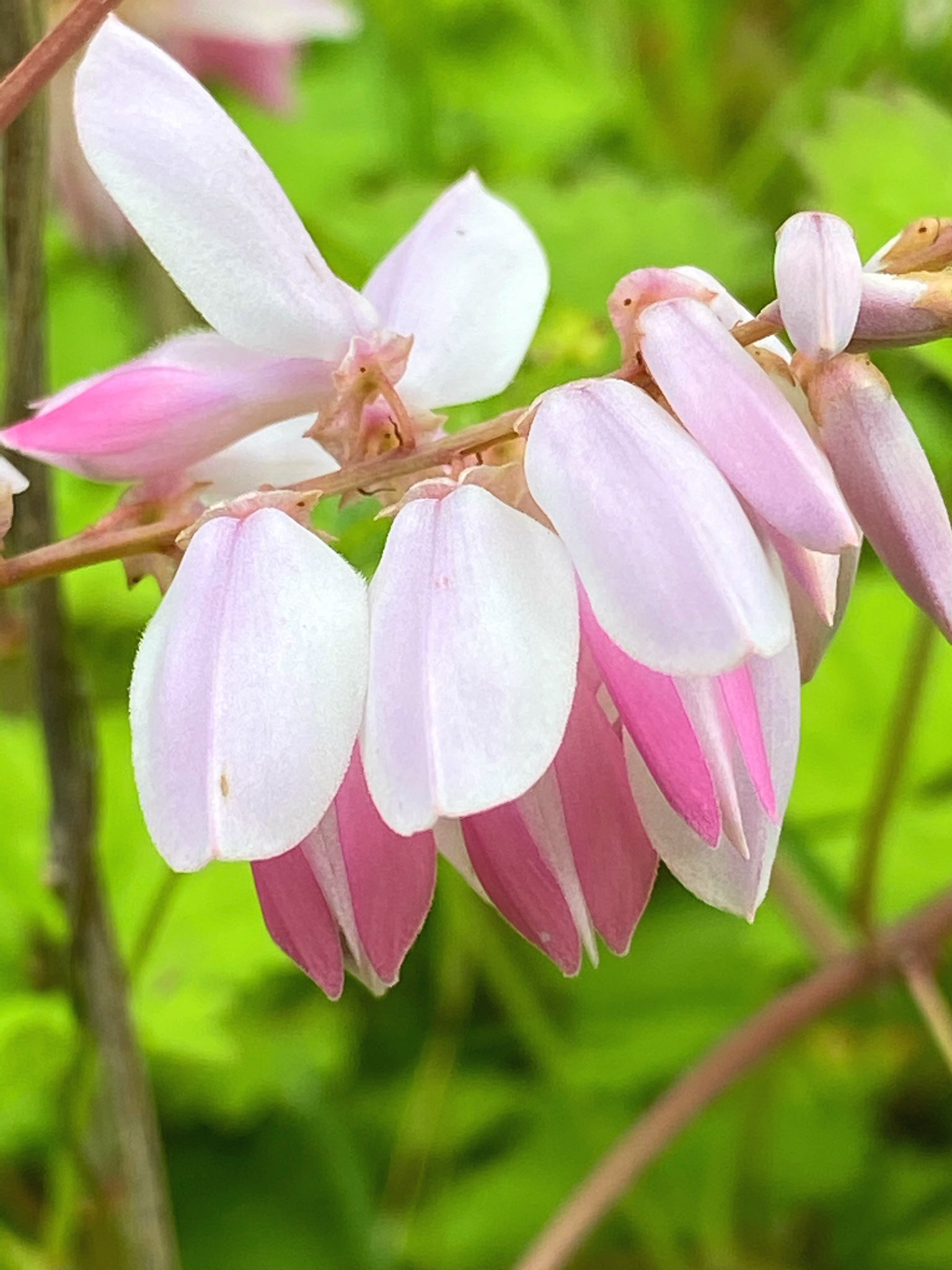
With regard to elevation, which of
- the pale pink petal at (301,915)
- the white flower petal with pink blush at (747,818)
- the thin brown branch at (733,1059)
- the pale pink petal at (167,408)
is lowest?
the thin brown branch at (733,1059)

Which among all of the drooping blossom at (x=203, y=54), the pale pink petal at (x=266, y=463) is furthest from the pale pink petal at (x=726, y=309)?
the drooping blossom at (x=203, y=54)

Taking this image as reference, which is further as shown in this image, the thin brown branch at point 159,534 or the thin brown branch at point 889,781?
the thin brown branch at point 889,781

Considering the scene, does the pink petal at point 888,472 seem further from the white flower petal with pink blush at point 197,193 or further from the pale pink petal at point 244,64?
the pale pink petal at point 244,64

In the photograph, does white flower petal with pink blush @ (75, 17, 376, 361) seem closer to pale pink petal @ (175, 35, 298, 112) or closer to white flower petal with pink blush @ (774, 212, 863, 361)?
white flower petal with pink blush @ (774, 212, 863, 361)

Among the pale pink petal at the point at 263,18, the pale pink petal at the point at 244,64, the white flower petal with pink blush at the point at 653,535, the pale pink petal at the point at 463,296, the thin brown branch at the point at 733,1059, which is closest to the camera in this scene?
the white flower petal with pink blush at the point at 653,535

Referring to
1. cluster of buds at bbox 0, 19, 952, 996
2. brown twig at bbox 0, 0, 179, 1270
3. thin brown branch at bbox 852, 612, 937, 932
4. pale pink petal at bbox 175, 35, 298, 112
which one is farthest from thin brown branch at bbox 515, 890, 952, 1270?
pale pink petal at bbox 175, 35, 298, 112

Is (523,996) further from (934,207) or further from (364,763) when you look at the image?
(364,763)

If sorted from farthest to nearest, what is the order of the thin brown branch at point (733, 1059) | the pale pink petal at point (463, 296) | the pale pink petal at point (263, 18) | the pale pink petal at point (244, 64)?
the pale pink petal at point (244, 64) → the pale pink petal at point (263, 18) → the thin brown branch at point (733, 1059) → the pale pink petal at point (463, 296)
